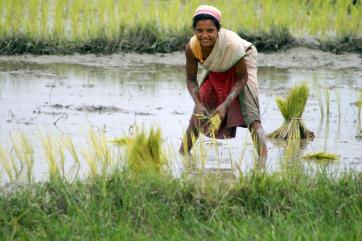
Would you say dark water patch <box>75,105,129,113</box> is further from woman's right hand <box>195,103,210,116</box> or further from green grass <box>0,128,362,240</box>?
green grass <box>0,128,362,240</box>

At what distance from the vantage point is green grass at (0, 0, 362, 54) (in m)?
11.1

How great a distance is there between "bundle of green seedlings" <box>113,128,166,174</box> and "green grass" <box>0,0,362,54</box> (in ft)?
18.1

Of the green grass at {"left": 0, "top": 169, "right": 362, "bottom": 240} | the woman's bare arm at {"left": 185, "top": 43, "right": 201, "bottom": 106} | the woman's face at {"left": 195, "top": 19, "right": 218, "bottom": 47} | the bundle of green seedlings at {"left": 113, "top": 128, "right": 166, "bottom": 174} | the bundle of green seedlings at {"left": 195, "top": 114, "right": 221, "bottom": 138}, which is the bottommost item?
the green grass at {"left": 0, "top": 169, "right": 362, "bottom": 240}

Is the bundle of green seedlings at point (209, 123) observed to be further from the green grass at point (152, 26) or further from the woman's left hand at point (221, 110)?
the green grass at point (152, 26)

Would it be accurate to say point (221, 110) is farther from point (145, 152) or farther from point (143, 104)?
point (143, 104)

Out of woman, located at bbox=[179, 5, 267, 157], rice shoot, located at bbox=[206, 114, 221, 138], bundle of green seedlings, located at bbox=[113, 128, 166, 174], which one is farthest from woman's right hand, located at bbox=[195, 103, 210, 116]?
bundle of green seedlings, located at bbox=[113, 128, 166, 174]

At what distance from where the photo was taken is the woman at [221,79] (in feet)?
20.2

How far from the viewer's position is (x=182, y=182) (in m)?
5.01

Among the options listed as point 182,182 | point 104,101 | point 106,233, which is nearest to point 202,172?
point 182,182

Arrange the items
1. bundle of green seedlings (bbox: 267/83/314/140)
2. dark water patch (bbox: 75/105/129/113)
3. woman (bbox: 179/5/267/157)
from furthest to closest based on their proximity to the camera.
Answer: dark water patch (bbox: 75/105/129/113) < bundle of green seedlings (bbox: 267/83/314/140) < woman (bbox: 179/5/267/157)

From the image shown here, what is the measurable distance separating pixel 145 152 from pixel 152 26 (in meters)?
5.65

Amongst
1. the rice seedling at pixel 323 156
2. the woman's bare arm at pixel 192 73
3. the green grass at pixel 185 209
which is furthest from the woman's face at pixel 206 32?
the green grass at pixel 185 209

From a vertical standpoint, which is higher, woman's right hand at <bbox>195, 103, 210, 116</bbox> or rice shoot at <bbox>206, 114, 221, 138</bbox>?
woman's right hand at <bbox>195, 103, 210, 116</bbox>

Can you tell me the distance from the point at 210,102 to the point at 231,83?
0.71 feet
